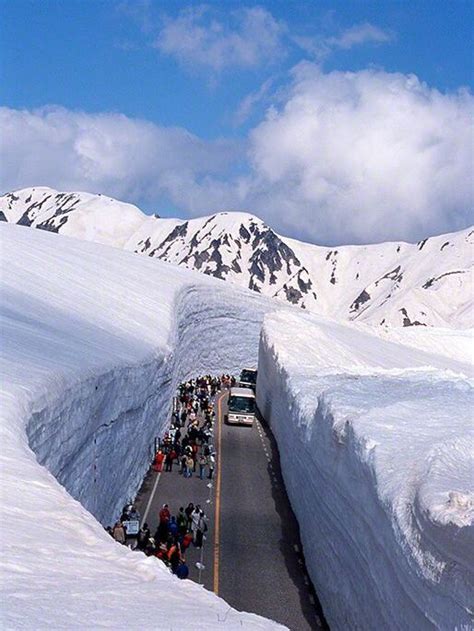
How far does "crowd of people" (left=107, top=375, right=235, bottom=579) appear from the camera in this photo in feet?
57.4

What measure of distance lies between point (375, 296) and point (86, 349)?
131396mm

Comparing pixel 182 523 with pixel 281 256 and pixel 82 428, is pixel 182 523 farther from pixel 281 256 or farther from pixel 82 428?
pixel 281 256

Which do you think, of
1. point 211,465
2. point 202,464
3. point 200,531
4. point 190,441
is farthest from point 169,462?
point 200,531

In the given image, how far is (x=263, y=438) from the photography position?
3441cm

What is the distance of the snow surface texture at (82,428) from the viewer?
5938 millimetres

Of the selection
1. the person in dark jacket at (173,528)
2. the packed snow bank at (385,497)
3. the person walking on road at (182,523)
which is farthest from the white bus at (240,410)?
the person in dark jacket at (173,528)

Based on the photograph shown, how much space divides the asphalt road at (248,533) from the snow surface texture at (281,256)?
4016 inches

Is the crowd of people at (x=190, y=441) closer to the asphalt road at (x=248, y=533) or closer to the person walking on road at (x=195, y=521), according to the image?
the asphalt road at (x=248, y=533)

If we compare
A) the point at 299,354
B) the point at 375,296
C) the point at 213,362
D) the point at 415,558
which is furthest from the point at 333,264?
the point at 415,558

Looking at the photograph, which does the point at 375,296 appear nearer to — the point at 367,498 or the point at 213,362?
the point at 213,362

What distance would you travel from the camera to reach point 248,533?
821 inches

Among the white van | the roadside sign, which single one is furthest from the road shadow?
the white van

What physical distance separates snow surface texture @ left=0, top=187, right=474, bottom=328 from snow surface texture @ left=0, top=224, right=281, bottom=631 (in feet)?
305

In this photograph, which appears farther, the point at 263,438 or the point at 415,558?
the point at 263,438
